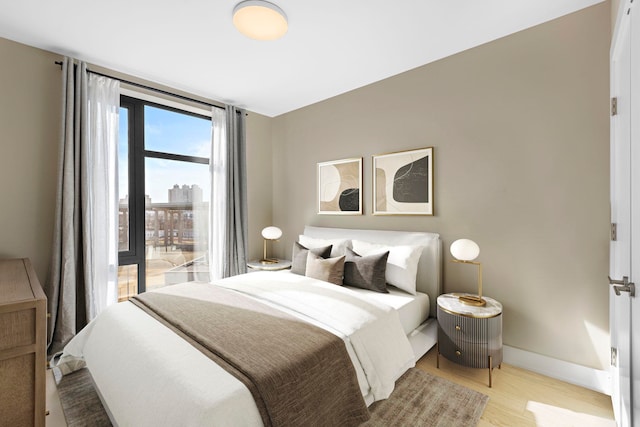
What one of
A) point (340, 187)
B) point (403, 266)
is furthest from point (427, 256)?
point (340, 187)

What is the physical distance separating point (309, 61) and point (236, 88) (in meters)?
1.06

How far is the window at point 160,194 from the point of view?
10.2 ft

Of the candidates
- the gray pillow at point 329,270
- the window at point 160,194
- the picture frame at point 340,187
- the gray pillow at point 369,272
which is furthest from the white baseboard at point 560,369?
the window at point 160,194

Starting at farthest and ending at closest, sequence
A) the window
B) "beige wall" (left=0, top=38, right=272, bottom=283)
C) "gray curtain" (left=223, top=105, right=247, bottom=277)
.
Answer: "gray curtain" (left=223, top=105, right=247, bottom=277) < the window < "beige wall" (left=0, top=38, right=272, bottom=283)

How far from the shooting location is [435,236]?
2.66 m

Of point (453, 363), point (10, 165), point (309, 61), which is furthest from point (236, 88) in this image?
point (453, 363)

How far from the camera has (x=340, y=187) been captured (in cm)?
356

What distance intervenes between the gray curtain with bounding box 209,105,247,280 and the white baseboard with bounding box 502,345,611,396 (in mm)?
2971

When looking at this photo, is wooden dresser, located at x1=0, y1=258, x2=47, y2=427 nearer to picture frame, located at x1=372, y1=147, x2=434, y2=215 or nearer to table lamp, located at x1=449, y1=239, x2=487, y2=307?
table lamp, located at x1=449, y1=239, x2=487, y2=307

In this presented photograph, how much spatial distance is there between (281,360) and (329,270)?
4.40ft

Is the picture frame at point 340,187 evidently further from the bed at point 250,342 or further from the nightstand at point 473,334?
the nightstand at point 473,334

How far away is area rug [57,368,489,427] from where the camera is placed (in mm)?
1734

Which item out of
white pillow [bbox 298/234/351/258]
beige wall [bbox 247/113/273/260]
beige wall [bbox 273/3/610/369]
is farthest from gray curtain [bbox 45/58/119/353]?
beige wall [bbox 273/3/610/369]

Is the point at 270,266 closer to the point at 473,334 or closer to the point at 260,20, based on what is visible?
the point at 473,334
